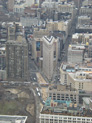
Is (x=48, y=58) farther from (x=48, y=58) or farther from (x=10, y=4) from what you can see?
(x=10, y=4)

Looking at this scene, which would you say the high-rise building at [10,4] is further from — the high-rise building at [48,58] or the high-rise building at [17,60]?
the high-rise building at [17,60]

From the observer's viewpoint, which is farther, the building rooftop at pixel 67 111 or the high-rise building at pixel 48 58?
the high-rise building at pixel 48 58

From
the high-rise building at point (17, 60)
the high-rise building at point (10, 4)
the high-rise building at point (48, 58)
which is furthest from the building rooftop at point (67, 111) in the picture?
the high-rise building at point (10, 4)

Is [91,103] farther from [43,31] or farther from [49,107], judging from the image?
[43,31]

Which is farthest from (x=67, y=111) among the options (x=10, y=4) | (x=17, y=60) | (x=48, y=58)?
(x=10, y=4)

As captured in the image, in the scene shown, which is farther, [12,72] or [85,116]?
[12,72]

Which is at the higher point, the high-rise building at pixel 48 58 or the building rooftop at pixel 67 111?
the building rooftop at pixel 67 111

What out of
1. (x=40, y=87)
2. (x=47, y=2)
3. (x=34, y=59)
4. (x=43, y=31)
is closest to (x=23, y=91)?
(x=40, y=87)

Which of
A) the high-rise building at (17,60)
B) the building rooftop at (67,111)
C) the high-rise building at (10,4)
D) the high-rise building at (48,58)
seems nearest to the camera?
the building rooftop at (67,111)
